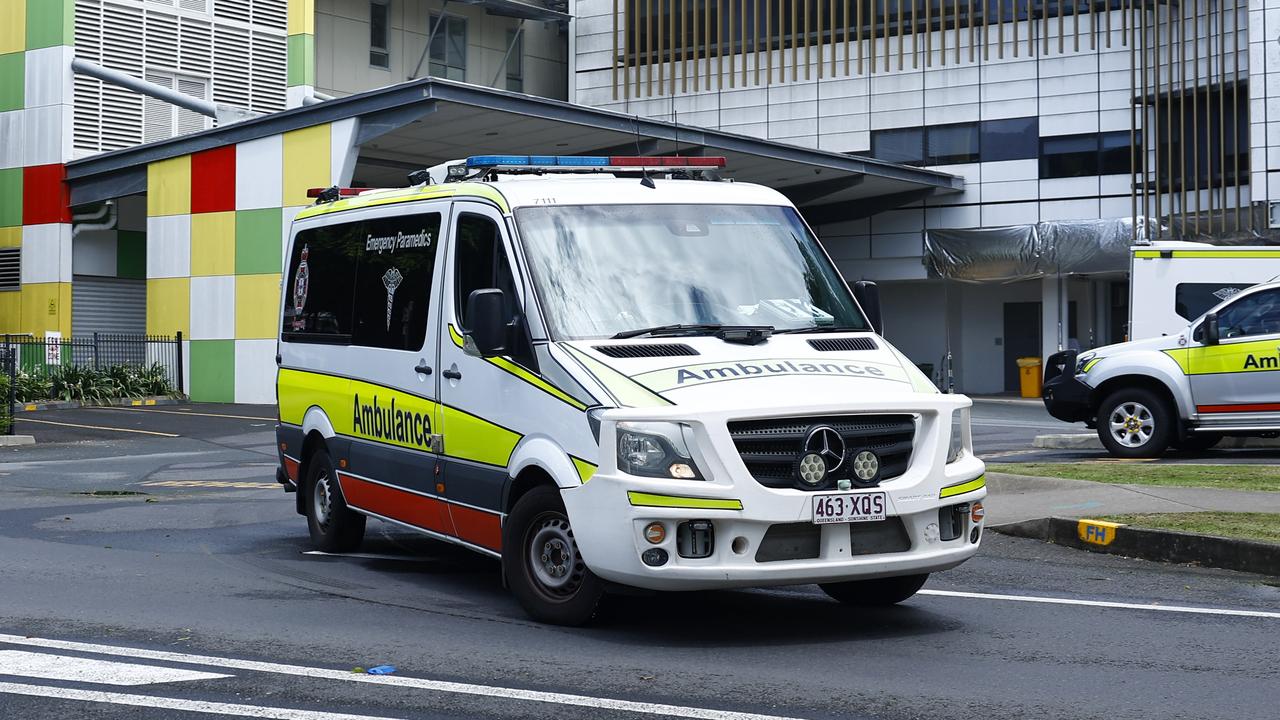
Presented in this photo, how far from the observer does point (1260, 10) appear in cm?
3447

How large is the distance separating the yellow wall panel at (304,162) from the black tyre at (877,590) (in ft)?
76.2

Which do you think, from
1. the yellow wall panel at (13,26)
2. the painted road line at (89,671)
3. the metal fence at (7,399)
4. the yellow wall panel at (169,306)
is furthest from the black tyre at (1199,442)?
the yellow wall panel at (13,26)

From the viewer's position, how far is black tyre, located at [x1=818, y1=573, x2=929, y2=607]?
27.3 feet

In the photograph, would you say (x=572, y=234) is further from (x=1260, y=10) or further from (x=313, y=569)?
(x=1260, y=10)

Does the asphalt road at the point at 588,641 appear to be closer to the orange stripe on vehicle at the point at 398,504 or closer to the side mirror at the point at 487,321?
the orange stripe on vehicle at the point at 398,504

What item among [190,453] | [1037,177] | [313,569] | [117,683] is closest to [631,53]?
[1037,177]

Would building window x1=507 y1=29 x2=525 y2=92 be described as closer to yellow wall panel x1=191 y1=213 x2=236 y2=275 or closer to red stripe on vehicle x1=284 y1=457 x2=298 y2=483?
A: yellow wall panel x1=191 y1=213 x2=236 y2=275

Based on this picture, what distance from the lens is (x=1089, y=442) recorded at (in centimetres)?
2042

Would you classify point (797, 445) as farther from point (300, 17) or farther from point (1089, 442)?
point (300, 17)

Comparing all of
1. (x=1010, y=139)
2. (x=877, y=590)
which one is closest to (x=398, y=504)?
(x=877, y=590)

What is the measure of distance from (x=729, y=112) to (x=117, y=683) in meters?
40.4

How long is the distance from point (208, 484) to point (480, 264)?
9.28m

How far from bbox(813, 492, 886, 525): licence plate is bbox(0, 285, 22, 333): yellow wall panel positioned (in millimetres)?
33534

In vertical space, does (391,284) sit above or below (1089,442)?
above
